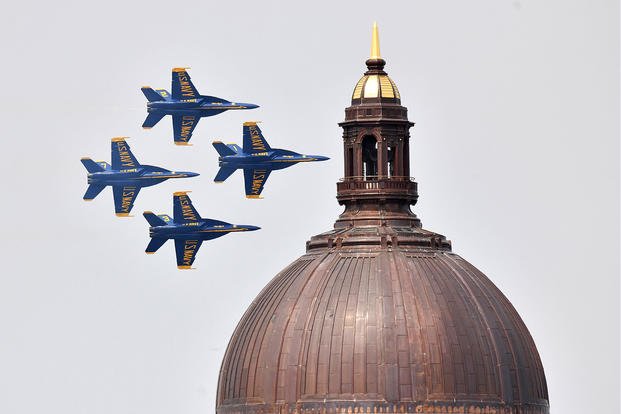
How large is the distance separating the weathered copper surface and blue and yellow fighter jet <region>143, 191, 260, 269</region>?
499 cm

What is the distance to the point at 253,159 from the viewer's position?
190 meters

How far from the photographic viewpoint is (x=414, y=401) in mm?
182000

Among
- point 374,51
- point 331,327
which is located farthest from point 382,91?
point 331,327

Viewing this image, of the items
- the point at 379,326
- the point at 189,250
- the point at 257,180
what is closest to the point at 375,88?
the point at 257,180

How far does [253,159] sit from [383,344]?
1488 cm

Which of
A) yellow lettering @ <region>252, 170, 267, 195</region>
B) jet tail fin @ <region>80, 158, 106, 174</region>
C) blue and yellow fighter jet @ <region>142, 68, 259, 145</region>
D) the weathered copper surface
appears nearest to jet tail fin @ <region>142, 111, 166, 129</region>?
blue and yellow fighter jet @ <region>142, 68, 259, 145</region>

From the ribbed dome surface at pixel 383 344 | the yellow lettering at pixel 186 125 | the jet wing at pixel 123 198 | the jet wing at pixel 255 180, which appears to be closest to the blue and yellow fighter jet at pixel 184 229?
the jet wing at pixel 255 180

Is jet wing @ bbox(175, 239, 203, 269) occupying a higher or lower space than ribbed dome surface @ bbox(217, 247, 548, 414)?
higher

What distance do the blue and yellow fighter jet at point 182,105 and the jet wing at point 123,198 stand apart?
12.2ft

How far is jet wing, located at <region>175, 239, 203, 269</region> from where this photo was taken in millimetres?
191750

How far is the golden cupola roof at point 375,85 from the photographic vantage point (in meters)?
192

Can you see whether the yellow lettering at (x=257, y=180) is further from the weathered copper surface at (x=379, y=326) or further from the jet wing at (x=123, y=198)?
the jet wing at (x=123, y=198)

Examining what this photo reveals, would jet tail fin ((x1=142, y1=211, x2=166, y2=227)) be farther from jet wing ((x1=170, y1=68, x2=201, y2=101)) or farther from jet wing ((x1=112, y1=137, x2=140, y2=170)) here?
jet wing ((x1=170, y1=68, x2=201, y2=101))

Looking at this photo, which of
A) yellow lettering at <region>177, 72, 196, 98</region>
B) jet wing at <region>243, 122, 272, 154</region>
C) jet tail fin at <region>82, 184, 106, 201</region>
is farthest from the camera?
jet wing at <region>243, 122, 272, 154</region>
